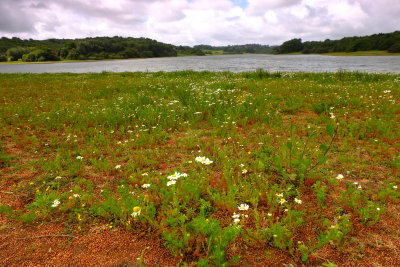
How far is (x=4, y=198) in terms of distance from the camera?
151 inches

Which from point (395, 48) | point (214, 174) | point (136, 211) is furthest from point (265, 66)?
point (395, 48)

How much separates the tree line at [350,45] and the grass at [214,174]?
9068 cm

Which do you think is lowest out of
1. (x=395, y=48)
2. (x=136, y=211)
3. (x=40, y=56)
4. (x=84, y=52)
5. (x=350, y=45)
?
(x=136, y=211)

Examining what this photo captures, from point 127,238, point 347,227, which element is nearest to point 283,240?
point 347,227

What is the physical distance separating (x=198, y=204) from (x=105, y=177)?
7.24 feet

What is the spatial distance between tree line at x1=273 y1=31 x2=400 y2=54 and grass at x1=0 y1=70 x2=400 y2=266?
90.7m

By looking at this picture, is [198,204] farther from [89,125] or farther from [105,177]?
[89,125]

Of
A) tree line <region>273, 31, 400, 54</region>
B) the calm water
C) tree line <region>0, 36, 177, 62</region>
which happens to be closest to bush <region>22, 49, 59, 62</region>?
tree line <region>0, 36, 177, 62</region>

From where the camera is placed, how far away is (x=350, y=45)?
87.6m

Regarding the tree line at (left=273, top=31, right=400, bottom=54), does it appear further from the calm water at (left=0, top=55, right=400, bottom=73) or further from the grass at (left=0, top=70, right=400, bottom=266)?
the grass at (left=0, top=70, right=400, bottom=266)

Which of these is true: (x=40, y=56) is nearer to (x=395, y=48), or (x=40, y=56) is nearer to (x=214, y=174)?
(x=214, y=174)

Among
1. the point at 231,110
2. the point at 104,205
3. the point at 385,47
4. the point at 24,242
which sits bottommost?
the point at 24,242

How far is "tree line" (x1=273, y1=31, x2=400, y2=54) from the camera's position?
7891 cm

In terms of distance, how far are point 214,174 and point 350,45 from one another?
354 feet
